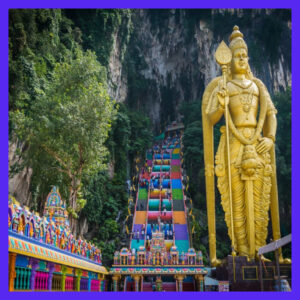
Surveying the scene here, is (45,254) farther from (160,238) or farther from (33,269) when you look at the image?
(160,238)

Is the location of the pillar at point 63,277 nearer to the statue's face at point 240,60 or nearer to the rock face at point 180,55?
the statue's face at point 240,60

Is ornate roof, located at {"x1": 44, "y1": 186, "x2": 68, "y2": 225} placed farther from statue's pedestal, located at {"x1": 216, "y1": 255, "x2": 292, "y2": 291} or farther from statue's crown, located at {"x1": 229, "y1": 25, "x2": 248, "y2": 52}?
statue's crown, located at {"x1": 229, "y1": 25, "x2": 248, "y2": 52}

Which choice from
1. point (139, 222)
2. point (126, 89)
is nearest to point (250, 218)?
point (139, 222)

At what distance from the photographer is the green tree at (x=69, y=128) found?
9305mm

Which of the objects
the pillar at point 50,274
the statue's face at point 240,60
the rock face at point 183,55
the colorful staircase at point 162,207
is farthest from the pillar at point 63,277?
the rock face at point 183,55

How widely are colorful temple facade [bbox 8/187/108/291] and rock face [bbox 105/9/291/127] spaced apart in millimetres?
10953

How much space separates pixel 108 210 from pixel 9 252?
386 inches

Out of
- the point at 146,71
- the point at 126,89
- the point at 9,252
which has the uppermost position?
the point at 146,71

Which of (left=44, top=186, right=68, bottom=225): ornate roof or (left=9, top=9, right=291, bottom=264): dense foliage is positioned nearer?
(left=44, top=186, right=68, bottom=225): ornate roof

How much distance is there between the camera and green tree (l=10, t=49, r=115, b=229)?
9.30 m

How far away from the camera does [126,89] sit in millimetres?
21078

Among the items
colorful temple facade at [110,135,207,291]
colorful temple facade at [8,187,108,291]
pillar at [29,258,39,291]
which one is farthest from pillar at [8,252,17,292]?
colorful temple facade at [110,135,207,291]

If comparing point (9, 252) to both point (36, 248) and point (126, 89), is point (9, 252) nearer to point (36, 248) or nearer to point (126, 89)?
point (36, 248)

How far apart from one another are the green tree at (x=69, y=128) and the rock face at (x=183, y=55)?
22.3 feet
